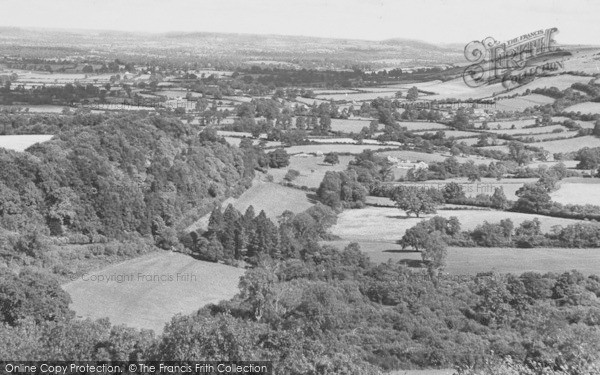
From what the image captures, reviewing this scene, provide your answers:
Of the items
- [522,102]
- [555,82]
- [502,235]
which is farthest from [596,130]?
[502,235]

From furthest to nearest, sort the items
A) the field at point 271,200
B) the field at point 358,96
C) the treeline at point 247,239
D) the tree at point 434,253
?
the field at point 358,96, the field at point 271,200, the treeline at point 247,239, the tree at point 434,253

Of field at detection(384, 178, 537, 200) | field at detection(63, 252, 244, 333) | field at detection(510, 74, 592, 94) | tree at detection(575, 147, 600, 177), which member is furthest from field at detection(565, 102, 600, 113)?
field at detection(63, 252, 244, 333)

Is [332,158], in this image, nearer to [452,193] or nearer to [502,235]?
[452,193]

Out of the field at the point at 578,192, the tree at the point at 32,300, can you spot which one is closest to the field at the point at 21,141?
the tree at the point at 32,300

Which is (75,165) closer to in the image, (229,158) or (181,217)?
(181,217)

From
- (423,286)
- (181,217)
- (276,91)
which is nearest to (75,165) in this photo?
(181,217)

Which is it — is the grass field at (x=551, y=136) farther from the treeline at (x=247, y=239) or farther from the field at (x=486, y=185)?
the treeline at (x=247, y=239)
